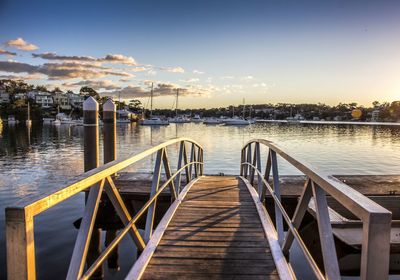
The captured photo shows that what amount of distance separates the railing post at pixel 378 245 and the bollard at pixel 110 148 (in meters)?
6.71

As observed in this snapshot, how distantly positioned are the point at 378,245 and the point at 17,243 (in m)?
1.46

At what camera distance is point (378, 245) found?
1.24m

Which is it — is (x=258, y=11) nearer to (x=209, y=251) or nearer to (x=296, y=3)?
(x=296, y=3)

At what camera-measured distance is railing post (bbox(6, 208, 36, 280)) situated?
4.07 feet

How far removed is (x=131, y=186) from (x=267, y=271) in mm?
6397

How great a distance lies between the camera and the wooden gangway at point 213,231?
4.11ft

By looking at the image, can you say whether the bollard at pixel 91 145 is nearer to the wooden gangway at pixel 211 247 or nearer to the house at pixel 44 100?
the wooden gangway at pixel 211 247

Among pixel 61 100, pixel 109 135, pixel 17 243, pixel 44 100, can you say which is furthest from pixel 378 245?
pixel 44 100

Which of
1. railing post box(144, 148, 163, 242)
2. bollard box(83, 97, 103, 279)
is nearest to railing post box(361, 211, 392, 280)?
railing post box(144, 148, 163, 242)

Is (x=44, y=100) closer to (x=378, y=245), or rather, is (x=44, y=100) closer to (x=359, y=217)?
(x=359, y=217)

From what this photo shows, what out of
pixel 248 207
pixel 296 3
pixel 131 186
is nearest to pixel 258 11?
pixel 296 3

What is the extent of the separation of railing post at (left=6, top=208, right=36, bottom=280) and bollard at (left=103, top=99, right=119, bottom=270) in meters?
6.24

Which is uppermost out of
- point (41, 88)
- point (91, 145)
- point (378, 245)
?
point (41, 88)

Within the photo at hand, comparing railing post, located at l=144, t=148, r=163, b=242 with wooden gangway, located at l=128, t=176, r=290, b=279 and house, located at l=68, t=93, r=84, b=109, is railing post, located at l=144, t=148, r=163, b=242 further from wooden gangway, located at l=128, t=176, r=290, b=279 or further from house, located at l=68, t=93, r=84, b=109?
house, located at l=68, t=93, r=84, b=109
